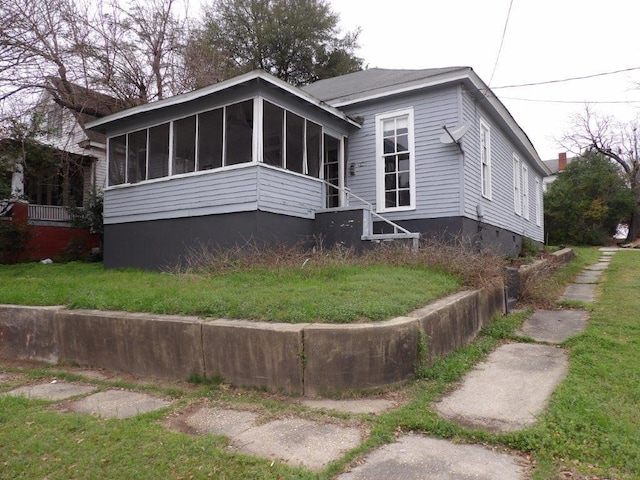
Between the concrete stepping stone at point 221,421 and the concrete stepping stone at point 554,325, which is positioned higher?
the concrete stepping stone at point 554,325

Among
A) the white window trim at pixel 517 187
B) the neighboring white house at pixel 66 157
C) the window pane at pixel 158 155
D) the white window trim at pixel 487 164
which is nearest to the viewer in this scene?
the window pane at pixel 158 155

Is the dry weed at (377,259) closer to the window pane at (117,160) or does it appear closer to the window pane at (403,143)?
the window pane at (403,143)

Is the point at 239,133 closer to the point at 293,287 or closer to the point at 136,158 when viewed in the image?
the point at 136,158

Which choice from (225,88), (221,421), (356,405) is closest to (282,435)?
(221,421)

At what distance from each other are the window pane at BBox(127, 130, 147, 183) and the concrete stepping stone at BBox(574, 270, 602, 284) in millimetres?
10240

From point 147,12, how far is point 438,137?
439 inches

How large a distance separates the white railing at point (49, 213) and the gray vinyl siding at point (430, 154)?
11468 millimetres

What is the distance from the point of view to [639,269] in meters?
10.7

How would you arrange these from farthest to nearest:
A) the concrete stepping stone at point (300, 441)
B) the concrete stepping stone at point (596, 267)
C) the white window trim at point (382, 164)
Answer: the concrete stepping stone at point (596, 267) < the white window trim at point (382, 164) < the concrete stepping stone at point (300, 441)

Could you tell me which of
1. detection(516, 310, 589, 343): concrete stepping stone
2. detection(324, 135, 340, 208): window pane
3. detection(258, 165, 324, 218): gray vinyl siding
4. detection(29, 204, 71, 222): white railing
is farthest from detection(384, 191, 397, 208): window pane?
detection(29, 204, 71, 222): white railing

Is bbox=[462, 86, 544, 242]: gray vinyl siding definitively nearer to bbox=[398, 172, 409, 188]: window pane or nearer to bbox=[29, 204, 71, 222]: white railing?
bbox=[398, 172, 409, 188]: window pane

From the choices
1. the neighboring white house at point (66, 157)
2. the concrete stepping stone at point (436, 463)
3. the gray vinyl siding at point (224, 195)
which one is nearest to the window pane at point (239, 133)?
the gray vinyl siding at point (224, 195)

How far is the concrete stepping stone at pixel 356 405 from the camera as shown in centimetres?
341

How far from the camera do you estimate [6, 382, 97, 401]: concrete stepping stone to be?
4.07 m
